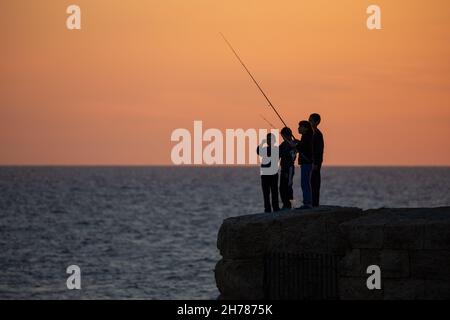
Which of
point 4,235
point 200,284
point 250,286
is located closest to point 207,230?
point 4,235

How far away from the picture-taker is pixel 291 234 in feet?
56.2

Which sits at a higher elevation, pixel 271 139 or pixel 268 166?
pixel 271 139

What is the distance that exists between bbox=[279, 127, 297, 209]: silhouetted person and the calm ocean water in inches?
991

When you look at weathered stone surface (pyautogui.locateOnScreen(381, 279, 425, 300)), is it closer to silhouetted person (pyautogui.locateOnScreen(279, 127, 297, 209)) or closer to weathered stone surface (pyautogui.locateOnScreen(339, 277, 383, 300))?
weathered stone surface (pyautogui.locateOnScreen(339, 277, 383, 300))

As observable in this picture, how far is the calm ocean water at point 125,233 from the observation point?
161 ft

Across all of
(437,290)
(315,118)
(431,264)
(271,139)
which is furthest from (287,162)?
(437,290)

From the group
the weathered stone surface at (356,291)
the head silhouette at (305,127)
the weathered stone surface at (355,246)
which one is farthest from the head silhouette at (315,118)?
the weathered stone surface at (356,291)

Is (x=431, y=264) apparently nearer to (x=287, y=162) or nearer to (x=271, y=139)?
(x=287, y=162)

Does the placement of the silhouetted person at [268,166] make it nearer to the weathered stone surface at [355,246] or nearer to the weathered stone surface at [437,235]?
the weathered stone surface at [355,246]

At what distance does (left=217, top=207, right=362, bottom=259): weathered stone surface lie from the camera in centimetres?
1712

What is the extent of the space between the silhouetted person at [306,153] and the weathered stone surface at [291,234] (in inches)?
46.2

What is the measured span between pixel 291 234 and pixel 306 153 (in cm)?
193

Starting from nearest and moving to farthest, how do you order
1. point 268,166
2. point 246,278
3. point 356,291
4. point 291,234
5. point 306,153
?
point 356,291 → point 291,234 → point 246,278 → point 306,153 → point 268,166
